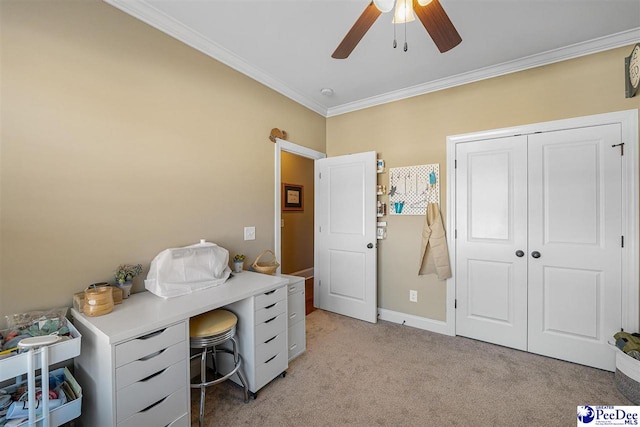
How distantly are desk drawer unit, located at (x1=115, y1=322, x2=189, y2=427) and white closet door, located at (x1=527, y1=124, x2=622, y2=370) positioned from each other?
283 centimetres

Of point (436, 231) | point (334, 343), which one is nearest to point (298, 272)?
point (334, 343)

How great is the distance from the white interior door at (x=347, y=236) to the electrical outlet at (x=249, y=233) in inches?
43.5

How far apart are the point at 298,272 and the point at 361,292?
6.70 feet

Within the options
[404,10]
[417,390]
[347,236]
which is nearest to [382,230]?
[347,236]

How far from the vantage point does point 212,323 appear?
1727mm

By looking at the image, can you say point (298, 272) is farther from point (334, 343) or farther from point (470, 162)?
point (470, 162)

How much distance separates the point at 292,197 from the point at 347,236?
1897 millimetres

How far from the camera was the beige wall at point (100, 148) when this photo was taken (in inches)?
53.8

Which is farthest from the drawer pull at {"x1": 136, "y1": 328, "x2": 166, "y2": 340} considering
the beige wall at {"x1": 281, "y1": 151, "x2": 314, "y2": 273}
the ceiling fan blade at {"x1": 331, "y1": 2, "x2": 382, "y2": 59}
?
the beige wall at {"x1": 281, "y1": 151, "x2": 314, "y2": 273}

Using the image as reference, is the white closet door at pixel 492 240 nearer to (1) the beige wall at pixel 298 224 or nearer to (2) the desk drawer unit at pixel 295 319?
(2) the desk drawer unit at pixel 295 319

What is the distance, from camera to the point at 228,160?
2389 millimetres

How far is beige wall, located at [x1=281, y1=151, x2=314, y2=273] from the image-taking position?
4.77 metres

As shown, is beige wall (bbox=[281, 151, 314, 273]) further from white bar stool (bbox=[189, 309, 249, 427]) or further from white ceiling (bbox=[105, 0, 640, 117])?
white bar stool (bbox=[189, 309, 249, 427])

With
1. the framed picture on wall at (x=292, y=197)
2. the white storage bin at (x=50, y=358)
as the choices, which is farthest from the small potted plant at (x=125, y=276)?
the framed picture on wall at (x=292, y=197)
